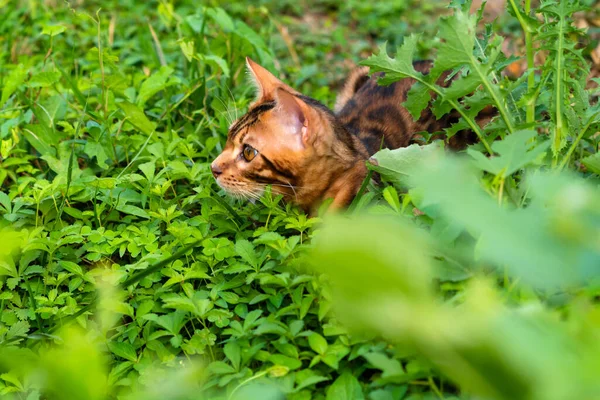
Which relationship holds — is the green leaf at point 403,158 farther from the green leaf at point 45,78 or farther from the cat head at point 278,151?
the green leaf at point 45,78

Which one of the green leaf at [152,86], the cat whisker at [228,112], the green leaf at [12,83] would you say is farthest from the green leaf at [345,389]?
the green leaf at [12,83]

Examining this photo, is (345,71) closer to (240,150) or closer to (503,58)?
(240,150)

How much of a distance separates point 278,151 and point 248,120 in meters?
0.27

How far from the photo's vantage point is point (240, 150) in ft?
9.61

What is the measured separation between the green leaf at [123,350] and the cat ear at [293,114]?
3.52 ft

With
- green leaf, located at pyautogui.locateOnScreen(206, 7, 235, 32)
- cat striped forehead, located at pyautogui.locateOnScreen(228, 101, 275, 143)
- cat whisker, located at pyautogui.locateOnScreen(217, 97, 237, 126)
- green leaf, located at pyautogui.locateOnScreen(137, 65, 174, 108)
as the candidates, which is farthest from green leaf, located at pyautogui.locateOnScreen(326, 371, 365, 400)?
green leaf, located at pyautogui.locateOnScreen(206, 7, 235, 32)

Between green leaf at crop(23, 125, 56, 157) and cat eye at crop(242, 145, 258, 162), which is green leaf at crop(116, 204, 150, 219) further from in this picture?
green leaf at crop(23, 125, 56, 157)

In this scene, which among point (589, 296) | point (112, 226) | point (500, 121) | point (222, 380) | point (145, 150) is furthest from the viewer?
point (145, 150)

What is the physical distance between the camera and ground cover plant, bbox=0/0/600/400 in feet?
3.86

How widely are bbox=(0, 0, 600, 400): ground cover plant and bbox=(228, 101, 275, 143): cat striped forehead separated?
210 mm

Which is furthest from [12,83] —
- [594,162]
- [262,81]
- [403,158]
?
[594,162]

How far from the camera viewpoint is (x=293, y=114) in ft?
9.12

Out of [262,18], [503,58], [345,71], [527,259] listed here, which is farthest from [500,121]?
[262,18]

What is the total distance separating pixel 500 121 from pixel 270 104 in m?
0.95
